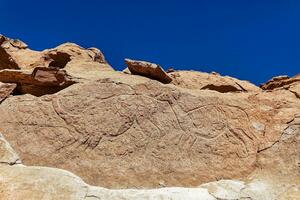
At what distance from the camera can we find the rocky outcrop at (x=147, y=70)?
39.5ft

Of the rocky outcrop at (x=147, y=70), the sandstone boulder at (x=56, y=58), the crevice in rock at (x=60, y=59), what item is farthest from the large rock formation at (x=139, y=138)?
the crevice in rock at (x=60, y=59)

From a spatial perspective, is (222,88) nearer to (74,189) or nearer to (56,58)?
(56,58)

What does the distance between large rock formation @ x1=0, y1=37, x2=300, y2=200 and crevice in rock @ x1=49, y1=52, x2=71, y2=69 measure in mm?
2404

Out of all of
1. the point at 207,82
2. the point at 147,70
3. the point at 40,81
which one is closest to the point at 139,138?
the point at 147,70

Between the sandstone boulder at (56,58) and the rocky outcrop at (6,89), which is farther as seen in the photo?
the sandstone boulder at (56,58)

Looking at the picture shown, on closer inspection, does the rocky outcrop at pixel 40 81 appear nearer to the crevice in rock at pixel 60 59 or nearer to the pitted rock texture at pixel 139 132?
the pitted rock texture at pixel 139 132

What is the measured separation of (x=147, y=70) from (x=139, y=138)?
2.52 m

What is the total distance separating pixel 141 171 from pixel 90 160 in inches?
43.2

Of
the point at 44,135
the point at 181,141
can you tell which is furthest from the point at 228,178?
the point at 44,135

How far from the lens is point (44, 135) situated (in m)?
10.0

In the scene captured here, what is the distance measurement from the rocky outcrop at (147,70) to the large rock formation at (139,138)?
45 cm

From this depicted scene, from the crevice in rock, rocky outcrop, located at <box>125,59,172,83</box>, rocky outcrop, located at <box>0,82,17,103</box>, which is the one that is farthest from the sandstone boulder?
rocky outcrop, located at <box>0,82,17,103</box>

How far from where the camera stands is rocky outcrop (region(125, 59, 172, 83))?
12039 mm

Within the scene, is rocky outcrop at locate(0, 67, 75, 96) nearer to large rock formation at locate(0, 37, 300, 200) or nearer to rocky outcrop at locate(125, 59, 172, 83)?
large rock formation at locate(0, 37, 300, 200)
